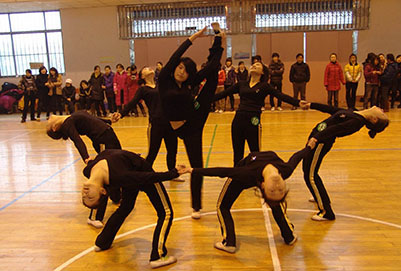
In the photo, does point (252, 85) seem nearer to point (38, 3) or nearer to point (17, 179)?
point (17, 179)

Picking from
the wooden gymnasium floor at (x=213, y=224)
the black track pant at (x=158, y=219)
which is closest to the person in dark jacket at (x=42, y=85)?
the wooden gymnasium floor at (x=213, y=224)

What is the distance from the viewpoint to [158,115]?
4.45m

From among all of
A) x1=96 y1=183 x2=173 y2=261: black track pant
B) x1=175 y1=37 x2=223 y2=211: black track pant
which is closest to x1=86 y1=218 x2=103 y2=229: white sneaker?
x1=96 y1=183 x2=173 y2=261: black track pant

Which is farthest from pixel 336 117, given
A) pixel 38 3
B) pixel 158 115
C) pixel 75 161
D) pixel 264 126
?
pixel 38 3

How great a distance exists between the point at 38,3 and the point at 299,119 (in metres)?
10.1

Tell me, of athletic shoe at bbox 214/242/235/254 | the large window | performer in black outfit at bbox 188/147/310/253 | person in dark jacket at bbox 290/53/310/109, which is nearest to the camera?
performer in black outfit at bbox 188/147/310/253

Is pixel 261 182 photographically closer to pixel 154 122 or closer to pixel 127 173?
pixel 127 173

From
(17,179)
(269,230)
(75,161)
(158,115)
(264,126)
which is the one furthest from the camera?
(264,126)

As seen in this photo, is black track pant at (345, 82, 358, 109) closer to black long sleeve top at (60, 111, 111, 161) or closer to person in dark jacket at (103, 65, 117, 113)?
person in dark jacket at (103, 65, 117, 113)

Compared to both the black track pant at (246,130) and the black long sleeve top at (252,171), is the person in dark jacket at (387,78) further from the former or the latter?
the black long sleeve top at (252,171)

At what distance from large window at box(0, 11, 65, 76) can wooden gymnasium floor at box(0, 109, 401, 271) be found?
960 centimetres

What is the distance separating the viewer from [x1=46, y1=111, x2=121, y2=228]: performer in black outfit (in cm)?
387

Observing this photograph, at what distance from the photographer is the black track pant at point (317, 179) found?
3.89m

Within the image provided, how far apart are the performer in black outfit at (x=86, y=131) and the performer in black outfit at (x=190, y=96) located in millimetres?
770
